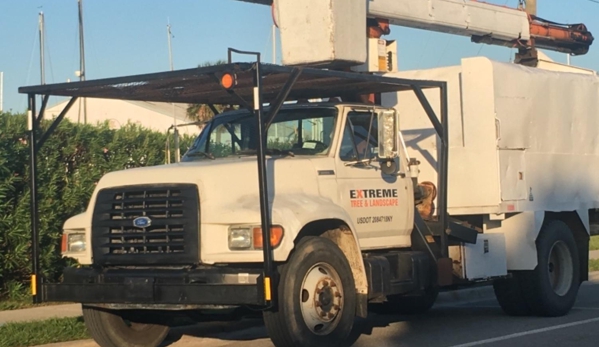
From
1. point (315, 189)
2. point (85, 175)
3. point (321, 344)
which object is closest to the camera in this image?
point (321, 344)

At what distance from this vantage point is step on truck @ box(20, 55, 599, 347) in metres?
8.28

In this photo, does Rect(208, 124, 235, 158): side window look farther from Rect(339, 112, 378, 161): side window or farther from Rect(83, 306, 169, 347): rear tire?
Rect(83, 306, 169, 347): rear tire

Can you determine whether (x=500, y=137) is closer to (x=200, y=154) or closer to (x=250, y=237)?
(x=200, y=154)

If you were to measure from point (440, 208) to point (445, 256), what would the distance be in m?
0.52

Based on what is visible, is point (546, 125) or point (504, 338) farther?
point (546, 125)

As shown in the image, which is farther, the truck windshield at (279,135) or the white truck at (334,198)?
the truck windshield at (279,135)

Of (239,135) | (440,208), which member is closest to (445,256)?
(440,208)

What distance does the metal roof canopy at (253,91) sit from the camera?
8.08 metres

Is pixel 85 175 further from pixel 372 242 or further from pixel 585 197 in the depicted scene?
pixel 585 197

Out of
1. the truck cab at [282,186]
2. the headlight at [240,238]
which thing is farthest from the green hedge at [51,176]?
the headlight at [240,238]

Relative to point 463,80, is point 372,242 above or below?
below

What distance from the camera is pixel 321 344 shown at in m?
8.54

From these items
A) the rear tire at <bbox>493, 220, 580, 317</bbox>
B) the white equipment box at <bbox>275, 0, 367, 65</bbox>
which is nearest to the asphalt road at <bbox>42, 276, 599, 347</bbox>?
the rear tire at <bbox>493, 220, 580, 317</bbox>

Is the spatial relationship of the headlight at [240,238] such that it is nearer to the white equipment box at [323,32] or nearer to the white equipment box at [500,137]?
the white equipment box at [500,137]
